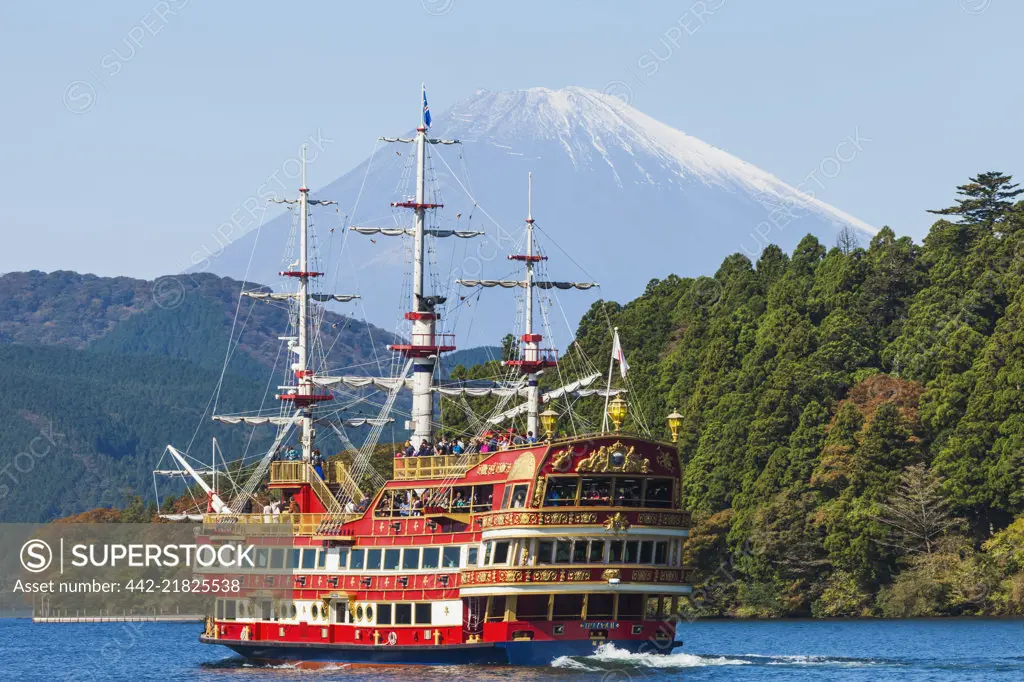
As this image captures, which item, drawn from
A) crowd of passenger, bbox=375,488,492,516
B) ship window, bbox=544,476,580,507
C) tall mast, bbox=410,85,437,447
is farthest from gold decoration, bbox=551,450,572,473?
tall mast, bbox=410,85,437,447

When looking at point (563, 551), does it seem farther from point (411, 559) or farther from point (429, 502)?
point (411, 559)

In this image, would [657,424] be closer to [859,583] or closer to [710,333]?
[710,333]

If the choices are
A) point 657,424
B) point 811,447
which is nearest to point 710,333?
point 657,424

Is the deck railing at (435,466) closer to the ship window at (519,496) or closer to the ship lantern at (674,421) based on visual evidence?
the ship window at (519,496)

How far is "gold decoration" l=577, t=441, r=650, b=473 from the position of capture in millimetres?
53562

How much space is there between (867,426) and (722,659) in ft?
103

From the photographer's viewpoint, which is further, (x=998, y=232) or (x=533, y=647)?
(x=998, y=232)

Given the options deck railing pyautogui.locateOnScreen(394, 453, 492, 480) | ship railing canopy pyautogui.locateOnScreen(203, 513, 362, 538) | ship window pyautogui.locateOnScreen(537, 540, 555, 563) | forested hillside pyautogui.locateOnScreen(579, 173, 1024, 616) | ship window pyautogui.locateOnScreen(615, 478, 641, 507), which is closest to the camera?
ship window pyautogui.locateOnScreen(537, 540, 555, 563)

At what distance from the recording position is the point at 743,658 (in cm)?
5988

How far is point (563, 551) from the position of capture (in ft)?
176

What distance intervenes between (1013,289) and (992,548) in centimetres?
1660

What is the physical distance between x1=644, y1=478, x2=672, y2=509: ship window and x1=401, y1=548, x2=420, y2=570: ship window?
24.1ft

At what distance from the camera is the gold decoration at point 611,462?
176 feet

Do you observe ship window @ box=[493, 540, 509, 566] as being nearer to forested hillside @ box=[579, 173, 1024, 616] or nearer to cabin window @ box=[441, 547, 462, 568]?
cabin window @ box=[441, 547, 462, 568]
